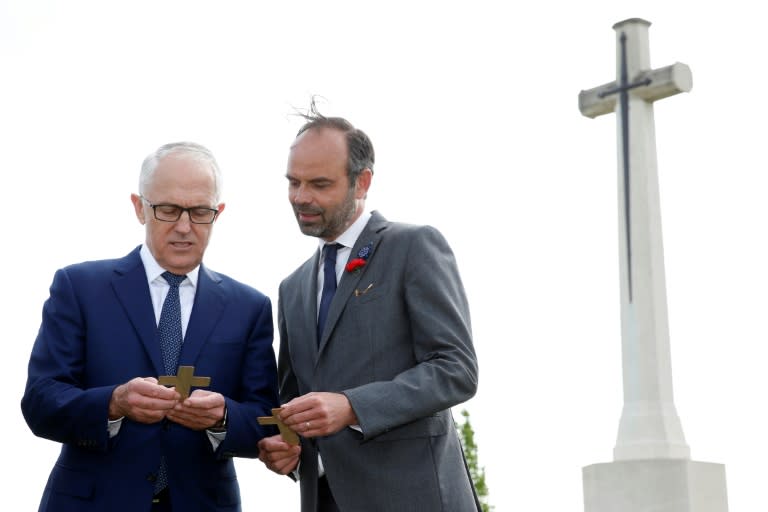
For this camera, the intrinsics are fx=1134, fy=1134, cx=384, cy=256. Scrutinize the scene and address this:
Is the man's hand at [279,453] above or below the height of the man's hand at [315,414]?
below

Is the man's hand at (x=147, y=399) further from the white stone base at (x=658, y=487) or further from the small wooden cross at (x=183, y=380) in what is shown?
the white stone base at (x=658, y=487)

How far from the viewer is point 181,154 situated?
519cm

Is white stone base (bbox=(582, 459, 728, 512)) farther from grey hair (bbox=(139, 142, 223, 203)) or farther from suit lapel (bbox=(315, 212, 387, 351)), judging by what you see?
grey hair (bbox=(139, 142, 223, 203))

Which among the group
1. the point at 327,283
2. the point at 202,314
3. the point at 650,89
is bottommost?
the point at 202,314

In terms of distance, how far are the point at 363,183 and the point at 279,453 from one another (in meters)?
1.34

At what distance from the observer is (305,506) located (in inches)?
203

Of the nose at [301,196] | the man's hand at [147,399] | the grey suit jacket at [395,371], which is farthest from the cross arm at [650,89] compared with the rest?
the man's hand at [147,399]

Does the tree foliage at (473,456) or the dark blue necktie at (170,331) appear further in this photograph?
the tree foliage at (473,456)

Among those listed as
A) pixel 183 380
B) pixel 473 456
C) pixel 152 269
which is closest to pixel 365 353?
pixel 183 380

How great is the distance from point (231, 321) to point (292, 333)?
289 millimetres

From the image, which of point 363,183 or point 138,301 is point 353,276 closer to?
point 363,183

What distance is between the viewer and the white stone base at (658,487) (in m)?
12.6

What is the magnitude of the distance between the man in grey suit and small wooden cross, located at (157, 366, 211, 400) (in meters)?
0.37

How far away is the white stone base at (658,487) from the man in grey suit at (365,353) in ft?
26.6
